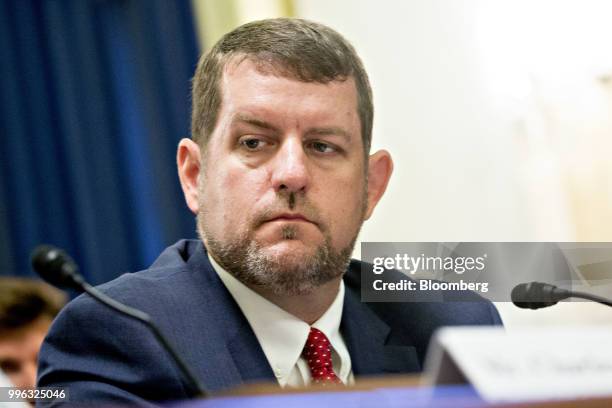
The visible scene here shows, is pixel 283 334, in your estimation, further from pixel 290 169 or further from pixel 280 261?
pixel 290 169

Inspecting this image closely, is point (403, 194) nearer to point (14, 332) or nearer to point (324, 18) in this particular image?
point (324, 18)

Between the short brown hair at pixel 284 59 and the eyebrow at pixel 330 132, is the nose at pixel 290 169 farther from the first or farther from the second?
the short brown hair at pixel 284 59

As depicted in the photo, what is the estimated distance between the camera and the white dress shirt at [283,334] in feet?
5.36

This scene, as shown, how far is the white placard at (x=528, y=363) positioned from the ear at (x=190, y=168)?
1034mm

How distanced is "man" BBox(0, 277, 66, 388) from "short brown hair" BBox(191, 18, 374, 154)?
0.75 m

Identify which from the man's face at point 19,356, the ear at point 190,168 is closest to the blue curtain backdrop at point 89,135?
the man's face at point 19,356

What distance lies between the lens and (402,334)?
182cm

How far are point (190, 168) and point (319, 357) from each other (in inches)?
21.1

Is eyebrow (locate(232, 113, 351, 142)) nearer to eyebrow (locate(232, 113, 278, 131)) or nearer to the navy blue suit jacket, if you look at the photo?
eyebrow (locate(232, 113, 278, 131))

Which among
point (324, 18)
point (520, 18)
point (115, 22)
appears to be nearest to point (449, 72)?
point (520, 18)

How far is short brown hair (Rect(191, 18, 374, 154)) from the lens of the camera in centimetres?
172

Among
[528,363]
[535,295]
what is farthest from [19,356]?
[528,363]

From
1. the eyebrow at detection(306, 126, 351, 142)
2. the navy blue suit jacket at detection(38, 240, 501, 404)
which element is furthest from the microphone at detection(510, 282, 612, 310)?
the eyebrow at detection(306, 126, 351, 142)

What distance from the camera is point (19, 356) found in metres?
2.12
